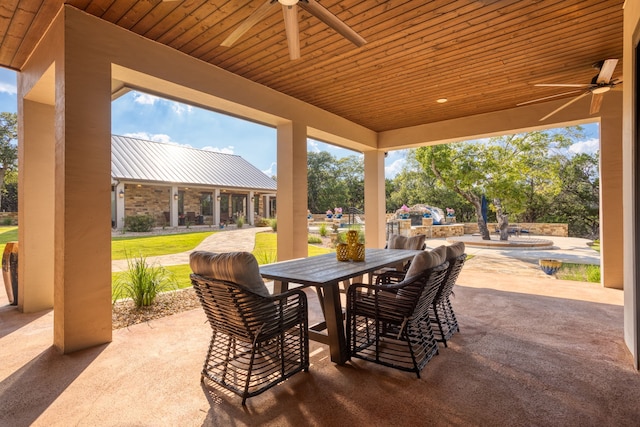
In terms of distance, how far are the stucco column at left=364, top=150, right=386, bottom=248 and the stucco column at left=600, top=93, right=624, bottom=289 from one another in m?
3.98

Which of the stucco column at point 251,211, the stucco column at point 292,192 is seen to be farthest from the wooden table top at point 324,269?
the stucco column at point 251,211

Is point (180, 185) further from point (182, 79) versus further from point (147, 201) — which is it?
point (182, 79)

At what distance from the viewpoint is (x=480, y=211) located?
1240 cm

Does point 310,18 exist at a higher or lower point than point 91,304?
higher

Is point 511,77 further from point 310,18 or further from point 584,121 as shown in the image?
point 310,18

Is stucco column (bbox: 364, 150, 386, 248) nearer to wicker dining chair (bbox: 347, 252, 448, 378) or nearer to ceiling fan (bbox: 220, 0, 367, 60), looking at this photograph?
wicker dining chair (bbox: 347, 252, 448, 378)

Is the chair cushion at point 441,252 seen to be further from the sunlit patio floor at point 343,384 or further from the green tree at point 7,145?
the green tree at point 7,145

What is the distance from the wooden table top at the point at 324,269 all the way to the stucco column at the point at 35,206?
10.2 feet

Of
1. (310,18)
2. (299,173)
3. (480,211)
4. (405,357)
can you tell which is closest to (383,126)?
(299,173)

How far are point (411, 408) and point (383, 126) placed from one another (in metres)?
6.06

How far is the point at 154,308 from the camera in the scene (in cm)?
440

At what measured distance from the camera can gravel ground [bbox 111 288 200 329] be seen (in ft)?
12.9

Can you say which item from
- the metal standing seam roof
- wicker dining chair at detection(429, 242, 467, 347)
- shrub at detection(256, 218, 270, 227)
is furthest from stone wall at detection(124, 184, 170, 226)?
wicker dining chair at detection(429, 242, 467, 347)

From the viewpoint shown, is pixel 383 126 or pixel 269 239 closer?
pixel 383 126
